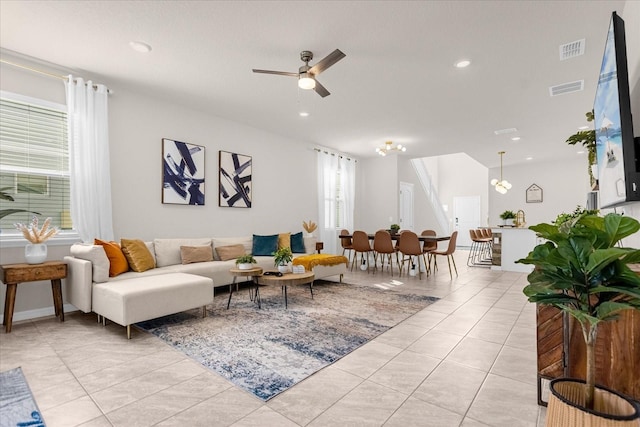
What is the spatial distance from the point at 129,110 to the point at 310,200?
404 centimetres

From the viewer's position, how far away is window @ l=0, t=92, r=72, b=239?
11.7ft

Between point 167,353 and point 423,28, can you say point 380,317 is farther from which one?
point 423,28

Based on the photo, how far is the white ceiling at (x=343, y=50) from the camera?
2727 millimetres

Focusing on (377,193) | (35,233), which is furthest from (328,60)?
(377,193)

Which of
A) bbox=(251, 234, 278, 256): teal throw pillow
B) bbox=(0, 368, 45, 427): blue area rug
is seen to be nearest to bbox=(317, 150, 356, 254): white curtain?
bbox=(251, 234, 278, 256): teal throw pillow

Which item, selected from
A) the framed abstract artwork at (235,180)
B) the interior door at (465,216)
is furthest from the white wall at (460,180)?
the framed abstract artwork at (235,180)

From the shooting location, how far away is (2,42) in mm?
3293

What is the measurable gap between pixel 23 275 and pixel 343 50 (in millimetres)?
4012

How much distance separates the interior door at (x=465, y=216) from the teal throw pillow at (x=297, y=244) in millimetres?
8745

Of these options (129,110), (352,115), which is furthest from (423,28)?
(129,110)

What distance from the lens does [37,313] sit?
3.62 meters

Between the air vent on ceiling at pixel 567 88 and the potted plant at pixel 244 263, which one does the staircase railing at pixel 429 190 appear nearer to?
the air vent on ceiling at pixel 567 88

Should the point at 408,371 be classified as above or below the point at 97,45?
below

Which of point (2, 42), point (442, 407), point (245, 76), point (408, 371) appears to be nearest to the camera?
point (442, 407)
